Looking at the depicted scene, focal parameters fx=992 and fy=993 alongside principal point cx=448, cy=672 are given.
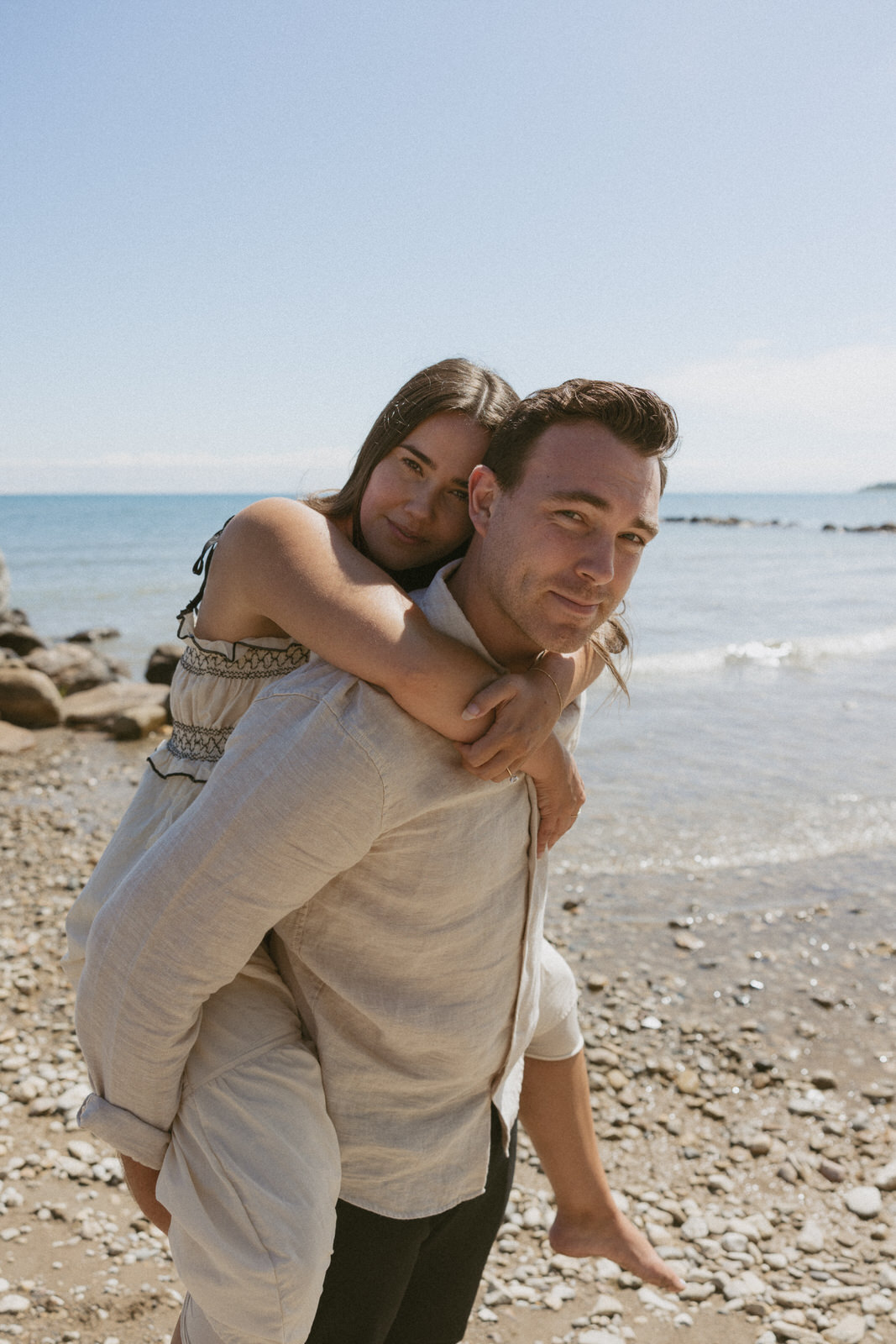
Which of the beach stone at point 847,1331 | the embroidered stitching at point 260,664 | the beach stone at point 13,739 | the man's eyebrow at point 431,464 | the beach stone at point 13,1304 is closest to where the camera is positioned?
the embroidered stitching at point 260,664

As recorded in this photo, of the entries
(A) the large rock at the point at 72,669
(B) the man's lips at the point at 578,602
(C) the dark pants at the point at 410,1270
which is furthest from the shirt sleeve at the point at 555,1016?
(A) the large rock at the point at 72,669

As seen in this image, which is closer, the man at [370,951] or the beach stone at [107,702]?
the man at [370,951]

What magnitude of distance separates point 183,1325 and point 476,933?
1043 millimetres

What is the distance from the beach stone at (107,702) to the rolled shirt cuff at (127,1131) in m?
10.6

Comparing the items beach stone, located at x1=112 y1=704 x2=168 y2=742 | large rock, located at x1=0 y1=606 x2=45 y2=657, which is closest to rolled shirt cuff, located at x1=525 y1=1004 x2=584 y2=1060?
beach stone, located at x1=112 y1=704 x2=168 y2=742

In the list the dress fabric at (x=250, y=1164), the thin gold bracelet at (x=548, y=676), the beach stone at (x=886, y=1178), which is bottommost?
the beach stone at (x=886, y=1178)

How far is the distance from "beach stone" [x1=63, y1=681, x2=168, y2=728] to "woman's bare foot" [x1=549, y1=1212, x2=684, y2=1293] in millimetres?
9867

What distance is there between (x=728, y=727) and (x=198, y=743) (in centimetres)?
1094

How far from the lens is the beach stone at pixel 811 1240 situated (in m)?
4.14

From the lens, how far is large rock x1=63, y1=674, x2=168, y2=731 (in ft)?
40.9

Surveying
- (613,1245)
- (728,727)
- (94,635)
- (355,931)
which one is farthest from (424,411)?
(94,635)

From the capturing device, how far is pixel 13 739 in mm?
11367

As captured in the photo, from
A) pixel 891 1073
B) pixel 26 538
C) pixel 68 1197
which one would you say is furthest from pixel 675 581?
pixel 26 538

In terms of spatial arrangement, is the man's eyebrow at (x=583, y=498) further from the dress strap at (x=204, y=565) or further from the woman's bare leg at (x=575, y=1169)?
the woman's bare leg at (x=575, y=1169)
